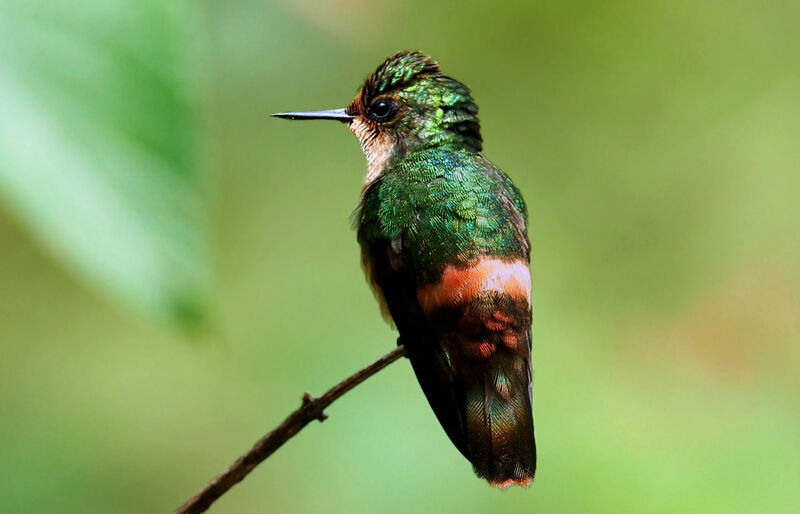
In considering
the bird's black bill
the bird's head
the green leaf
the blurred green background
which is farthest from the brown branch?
the blurred green background

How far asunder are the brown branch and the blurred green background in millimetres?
1272

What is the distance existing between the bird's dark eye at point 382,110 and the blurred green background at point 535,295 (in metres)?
0.38

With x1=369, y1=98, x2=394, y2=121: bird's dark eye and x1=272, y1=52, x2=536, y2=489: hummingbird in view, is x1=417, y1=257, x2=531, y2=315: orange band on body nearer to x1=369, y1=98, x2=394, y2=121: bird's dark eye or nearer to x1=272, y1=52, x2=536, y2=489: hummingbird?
x1=272, y1=52, x2=536, y2=489: hummingbird

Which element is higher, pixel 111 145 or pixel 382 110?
pixel 382 110

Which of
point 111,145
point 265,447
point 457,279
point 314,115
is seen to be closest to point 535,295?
point 457,279

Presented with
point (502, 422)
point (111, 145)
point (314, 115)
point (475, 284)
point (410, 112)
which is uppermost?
point (410, 112)

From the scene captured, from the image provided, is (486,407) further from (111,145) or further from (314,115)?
(111,145)

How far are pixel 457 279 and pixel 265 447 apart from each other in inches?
24.1

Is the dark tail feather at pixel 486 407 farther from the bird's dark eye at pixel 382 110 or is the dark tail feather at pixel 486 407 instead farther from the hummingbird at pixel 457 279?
the bird's dark eye at pixel 382 110

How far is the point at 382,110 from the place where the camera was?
2.17 metres

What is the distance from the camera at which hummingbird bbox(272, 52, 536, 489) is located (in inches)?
68.0

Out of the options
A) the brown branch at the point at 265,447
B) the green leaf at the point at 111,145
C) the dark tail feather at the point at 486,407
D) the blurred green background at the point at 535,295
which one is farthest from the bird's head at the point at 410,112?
the green leaf at the point at 111,145

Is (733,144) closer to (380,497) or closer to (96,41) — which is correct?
(380,497)

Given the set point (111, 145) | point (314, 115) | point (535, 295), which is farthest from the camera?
point (535, 295)
